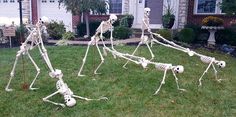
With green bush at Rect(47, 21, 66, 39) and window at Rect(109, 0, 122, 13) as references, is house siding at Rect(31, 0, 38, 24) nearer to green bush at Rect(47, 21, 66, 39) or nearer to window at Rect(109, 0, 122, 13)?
green bush at Rect(47, 21, 66, 39)

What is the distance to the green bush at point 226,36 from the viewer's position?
1409cm

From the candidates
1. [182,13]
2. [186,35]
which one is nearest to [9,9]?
[182,13]

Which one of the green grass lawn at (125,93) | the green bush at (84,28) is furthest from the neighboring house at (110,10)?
the green grass lawn at (125,93)

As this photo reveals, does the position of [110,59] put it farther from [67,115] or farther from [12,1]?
[12,1]

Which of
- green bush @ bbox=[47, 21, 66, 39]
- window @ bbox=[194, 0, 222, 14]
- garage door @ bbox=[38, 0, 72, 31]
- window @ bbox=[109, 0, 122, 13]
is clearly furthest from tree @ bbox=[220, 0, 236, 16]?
garage door @ bbox=[38, 0, 72, 31]

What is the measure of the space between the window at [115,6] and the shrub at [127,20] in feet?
4.75

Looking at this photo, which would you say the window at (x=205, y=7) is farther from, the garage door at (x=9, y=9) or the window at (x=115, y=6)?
the garage door at (x=9, y=9)

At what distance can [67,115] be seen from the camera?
5.34 meters

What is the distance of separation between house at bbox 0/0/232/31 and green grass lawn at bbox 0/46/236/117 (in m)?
7.20

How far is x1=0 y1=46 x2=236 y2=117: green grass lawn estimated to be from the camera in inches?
215

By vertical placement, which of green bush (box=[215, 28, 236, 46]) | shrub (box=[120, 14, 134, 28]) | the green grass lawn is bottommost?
the green grass lawn

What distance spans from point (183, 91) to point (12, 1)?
15.7 metres

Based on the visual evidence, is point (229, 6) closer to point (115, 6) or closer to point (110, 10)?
point (115, 6)

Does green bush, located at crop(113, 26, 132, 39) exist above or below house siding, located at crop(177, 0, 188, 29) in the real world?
below
